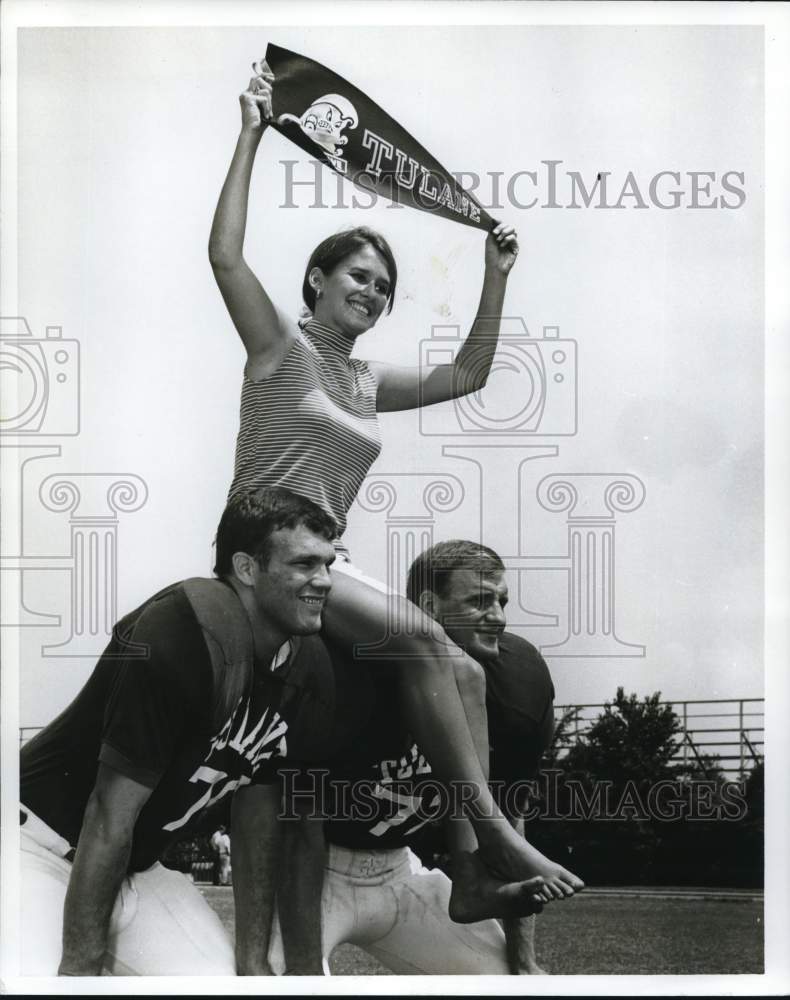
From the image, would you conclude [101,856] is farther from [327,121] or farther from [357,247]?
[327,121]

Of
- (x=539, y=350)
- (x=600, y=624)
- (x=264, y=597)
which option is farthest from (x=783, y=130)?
(x=264, y=597)

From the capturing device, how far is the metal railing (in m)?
3.54

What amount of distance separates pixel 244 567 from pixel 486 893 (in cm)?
121

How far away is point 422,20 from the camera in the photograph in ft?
11.7

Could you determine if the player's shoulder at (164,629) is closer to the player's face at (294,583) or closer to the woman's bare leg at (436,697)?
the player's face at (294,583)

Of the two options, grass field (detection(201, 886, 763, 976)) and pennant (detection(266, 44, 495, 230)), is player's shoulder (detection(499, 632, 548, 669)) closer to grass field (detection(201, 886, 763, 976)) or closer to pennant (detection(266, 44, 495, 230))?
grass field (detection(201, 886, 763, 976))

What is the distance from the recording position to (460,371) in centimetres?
356

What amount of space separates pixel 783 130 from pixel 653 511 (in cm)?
122

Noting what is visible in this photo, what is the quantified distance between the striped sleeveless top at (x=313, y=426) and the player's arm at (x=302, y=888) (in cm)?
86

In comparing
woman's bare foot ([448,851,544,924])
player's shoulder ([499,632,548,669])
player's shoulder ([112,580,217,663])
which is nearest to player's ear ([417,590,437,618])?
player's shoulder ([499,632,548,669])

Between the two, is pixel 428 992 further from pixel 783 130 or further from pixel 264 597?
pixel 783 130

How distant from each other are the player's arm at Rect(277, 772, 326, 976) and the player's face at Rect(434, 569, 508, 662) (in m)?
0.67

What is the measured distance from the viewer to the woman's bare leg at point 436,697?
3.46 metres

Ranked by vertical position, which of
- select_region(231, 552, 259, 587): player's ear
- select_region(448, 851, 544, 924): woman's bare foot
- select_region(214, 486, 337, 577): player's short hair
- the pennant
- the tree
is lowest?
select_region(448, 851, 544, 924): woman's bare foot
